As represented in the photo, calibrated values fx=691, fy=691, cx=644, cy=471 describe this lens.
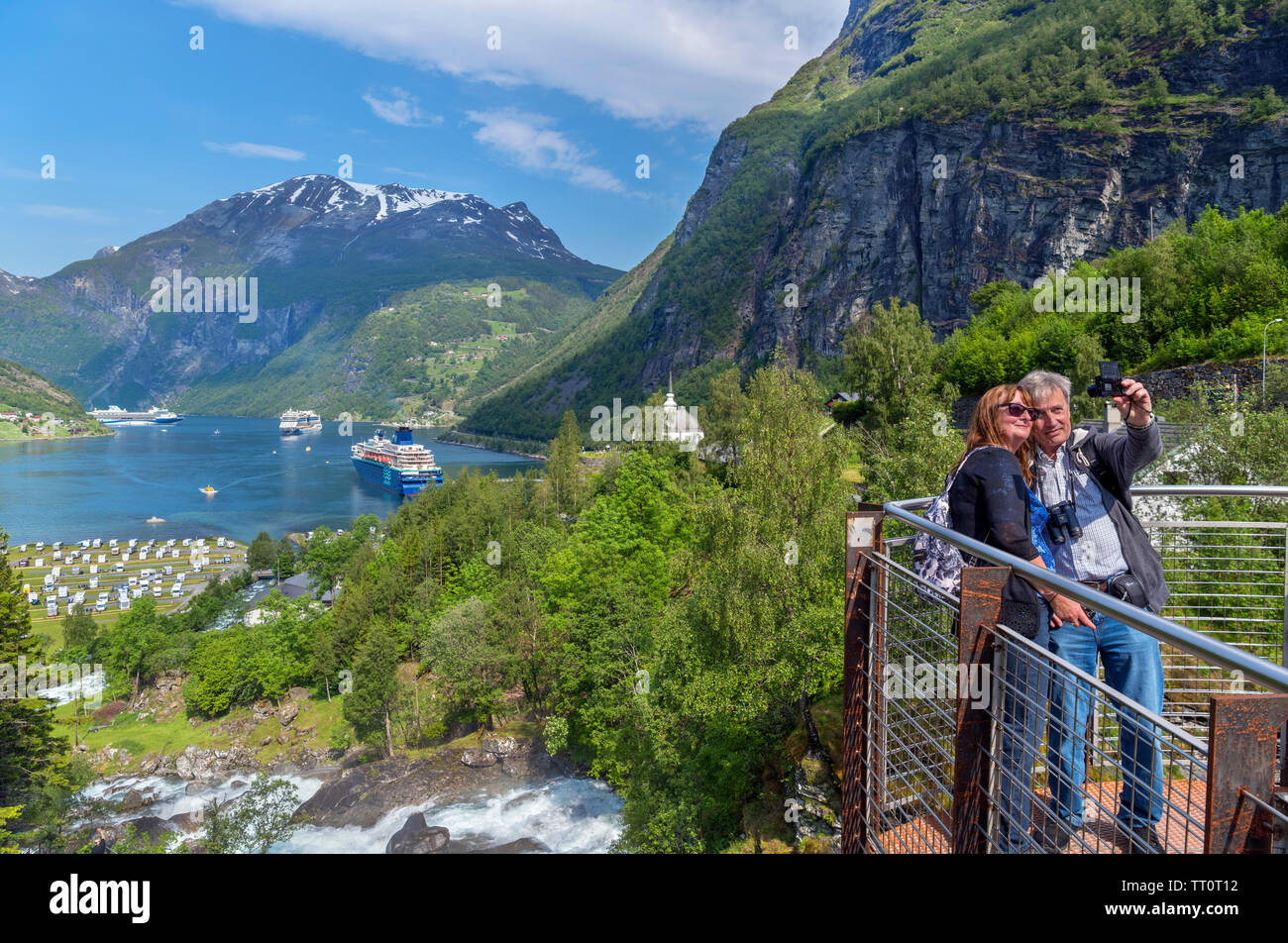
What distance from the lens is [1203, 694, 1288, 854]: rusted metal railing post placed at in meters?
1.56

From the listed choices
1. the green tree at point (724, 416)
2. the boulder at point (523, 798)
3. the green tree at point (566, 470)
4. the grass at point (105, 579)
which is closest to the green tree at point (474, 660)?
the boulder at point (523, 798)

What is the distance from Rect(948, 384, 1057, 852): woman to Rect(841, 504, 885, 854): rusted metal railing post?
0.53 meters

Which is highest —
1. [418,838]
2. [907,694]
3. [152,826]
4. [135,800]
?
[907,694]

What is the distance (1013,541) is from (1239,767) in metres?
1.40

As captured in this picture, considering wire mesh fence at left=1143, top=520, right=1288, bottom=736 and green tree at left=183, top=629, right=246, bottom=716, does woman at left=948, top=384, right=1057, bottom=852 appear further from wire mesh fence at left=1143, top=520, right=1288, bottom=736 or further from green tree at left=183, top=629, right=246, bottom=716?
green tree at left=183, top=629, right=246, bottom=716

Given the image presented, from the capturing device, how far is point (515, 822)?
70.9 ft

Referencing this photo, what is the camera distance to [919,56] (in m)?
124

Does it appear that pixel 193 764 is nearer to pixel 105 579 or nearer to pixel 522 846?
pixel 522 846

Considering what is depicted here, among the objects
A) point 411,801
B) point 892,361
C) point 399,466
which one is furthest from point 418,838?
point 399,466

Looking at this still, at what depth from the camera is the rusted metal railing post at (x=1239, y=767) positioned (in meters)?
1.56

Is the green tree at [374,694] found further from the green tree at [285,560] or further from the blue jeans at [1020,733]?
the blue jeans at [1020,733]
